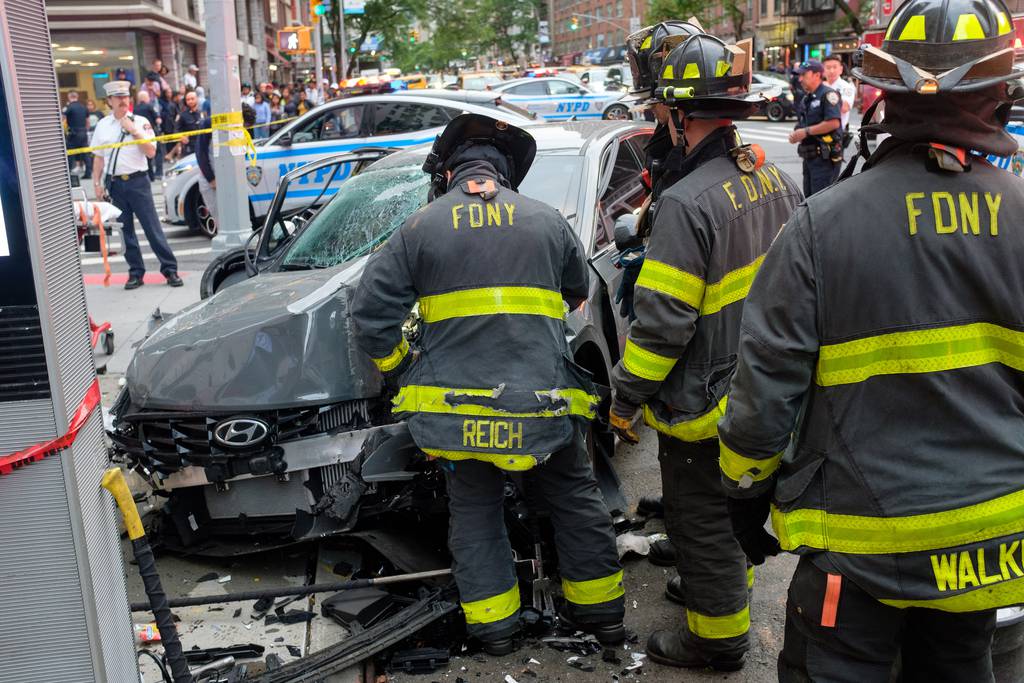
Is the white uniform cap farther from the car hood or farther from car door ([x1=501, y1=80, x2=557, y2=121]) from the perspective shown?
car door ([x1=501, y1=80, x2=557, y2=121])

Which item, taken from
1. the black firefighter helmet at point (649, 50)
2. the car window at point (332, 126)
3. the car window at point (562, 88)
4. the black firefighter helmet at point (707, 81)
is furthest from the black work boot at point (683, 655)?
the car window at point (562, 88)

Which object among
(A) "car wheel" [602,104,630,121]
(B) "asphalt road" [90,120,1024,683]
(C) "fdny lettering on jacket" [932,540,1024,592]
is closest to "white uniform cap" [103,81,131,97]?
(B) "asphalt road" [90,120,1024,683]

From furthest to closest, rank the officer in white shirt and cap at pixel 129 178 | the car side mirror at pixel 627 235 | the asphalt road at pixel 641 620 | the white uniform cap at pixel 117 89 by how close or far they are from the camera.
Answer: the white uniform cap at pixel 117 89 → the officer in white shirt and cap at pixel 129 178 → the car side mirror at pixel 627 235 → the asphalt road at pixel 641 620

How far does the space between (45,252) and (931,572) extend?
6.73 feet

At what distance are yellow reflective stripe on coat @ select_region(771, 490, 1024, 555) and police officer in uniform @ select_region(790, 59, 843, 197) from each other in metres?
7.62

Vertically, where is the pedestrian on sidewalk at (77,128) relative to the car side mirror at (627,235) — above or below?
above

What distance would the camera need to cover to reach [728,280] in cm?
302

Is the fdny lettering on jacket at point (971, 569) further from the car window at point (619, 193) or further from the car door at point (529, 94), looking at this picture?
the car door at point (529, 94)

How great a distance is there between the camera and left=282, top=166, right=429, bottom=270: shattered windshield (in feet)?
15.4

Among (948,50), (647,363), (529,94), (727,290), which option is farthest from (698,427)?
(529,94)

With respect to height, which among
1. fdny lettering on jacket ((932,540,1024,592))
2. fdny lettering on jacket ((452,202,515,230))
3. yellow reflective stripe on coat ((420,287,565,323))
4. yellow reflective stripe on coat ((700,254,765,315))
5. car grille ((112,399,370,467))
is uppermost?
fdny lettering on jacket ((452,202,515,230))

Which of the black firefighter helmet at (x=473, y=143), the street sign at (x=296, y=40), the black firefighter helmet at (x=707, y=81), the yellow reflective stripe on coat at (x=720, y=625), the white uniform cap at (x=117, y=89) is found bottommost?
the yellow reflective stripe on coat at (x=720, y=625)

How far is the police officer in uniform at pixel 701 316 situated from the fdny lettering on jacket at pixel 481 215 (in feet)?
1.89

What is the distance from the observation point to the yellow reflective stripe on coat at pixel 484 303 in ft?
10.8
